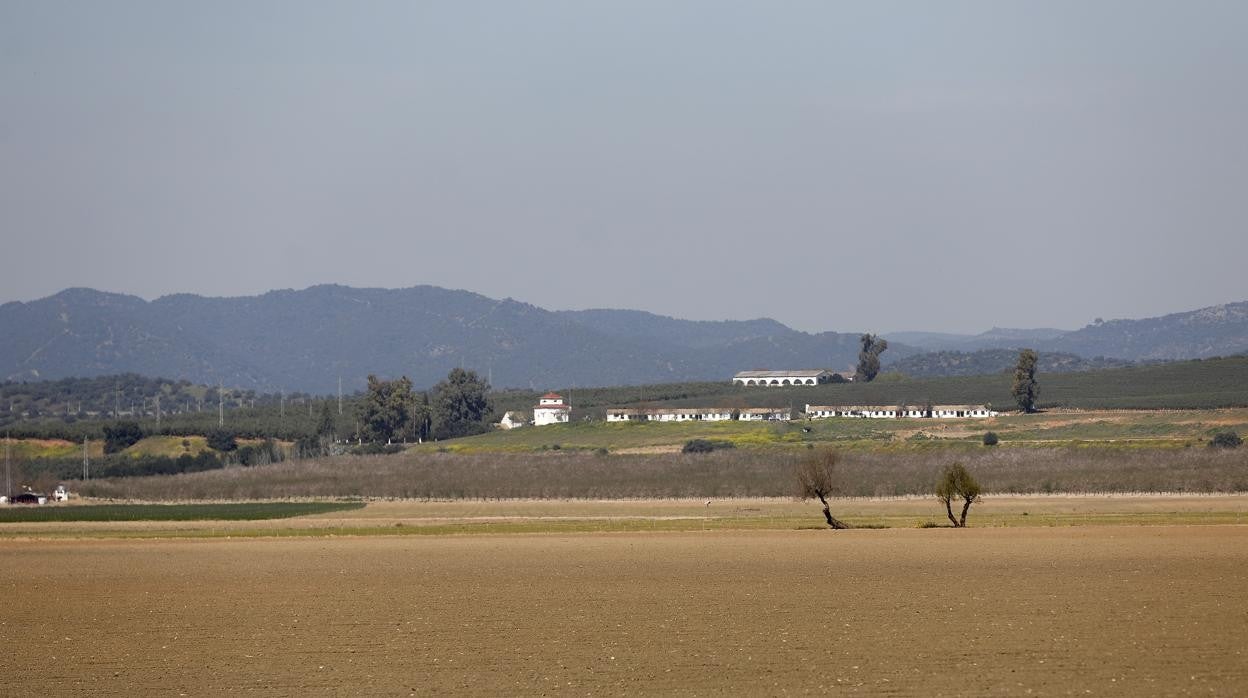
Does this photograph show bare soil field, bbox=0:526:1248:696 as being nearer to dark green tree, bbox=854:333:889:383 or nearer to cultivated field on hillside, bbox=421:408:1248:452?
cultivated field on hillside, bbox=421:408:1248:452

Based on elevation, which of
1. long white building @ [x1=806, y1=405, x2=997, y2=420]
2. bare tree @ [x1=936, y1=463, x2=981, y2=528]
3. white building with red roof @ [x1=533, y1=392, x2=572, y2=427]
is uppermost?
white building with red roof @ [x1=533, y1=392, x2=572, y2=427]

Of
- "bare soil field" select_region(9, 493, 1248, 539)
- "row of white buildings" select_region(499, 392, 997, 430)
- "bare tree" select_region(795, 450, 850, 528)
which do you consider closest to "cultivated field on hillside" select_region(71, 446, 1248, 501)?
"bare soil field" select_region(9, 493, 1248, 539)

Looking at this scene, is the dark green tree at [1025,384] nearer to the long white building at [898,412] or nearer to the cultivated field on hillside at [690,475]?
the long white building at [898,412]

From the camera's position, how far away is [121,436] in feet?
471

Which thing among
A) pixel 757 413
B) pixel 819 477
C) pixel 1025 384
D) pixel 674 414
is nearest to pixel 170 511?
pixel 819 477

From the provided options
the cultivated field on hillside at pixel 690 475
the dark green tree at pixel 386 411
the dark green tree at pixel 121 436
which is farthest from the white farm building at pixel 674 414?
the dark green tree at pixel 121 436

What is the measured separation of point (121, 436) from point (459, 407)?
108 ft

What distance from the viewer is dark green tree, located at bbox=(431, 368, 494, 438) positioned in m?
154

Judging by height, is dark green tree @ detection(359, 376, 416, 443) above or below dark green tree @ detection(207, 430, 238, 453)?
above

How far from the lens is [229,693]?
2286 centimetres

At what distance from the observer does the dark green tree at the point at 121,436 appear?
141250 mm

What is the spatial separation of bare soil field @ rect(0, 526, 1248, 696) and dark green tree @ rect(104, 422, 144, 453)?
324 ft

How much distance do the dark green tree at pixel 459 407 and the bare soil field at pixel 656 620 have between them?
350ft

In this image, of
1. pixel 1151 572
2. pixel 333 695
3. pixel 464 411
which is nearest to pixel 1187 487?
pixel 1151 572
